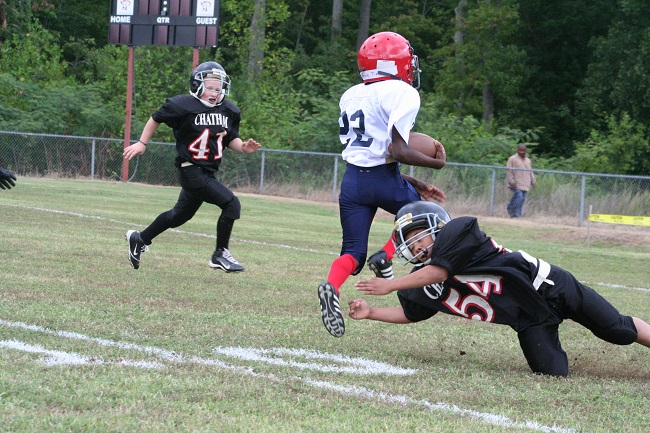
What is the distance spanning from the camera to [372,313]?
5441 mm

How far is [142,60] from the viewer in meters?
32.4

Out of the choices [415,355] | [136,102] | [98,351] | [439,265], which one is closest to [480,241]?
[439,265]

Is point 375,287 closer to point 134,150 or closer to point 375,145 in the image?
point 375,145

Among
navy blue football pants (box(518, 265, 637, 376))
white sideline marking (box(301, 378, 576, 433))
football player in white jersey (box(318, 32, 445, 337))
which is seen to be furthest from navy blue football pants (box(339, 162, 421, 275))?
white sideline marking (box(301, 378, 576, 433))

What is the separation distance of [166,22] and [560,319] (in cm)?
2049

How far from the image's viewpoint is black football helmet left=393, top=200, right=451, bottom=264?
5.19m

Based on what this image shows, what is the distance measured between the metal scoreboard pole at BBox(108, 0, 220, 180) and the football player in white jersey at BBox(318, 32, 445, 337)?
18.4 meters

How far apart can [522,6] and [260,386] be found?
42042 millimetres

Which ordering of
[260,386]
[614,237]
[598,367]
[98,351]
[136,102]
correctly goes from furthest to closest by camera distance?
[136,102] < [614,237] < [598,367] < [98,351] < [260,386]

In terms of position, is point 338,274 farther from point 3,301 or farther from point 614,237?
point 614,237

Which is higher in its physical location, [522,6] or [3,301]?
[522,6]

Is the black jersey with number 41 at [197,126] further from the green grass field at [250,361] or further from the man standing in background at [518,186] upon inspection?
the man standing in background at [518,186]

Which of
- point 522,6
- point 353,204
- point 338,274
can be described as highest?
point 522,6

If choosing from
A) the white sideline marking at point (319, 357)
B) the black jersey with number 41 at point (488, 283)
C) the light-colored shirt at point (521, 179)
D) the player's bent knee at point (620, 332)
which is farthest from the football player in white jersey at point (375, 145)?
the light-colored shirt at point (521, 179)
